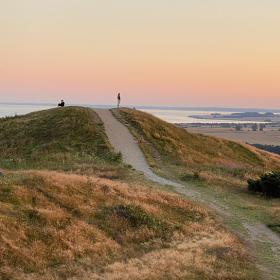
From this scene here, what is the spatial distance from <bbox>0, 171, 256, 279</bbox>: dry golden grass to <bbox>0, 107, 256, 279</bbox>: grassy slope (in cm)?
3

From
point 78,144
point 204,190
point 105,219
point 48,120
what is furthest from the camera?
point 48,120

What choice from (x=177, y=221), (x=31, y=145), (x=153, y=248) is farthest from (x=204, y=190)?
(x=31, y=145)

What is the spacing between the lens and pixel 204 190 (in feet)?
97.9

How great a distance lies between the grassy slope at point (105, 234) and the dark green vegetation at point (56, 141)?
8.79 m

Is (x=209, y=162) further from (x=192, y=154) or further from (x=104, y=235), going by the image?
(x=104, y=235)

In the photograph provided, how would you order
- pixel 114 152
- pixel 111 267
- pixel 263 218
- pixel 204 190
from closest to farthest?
pixel 111 267
pixel 263 218
pixel 204 190
pixel 114 152

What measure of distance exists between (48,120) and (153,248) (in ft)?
119

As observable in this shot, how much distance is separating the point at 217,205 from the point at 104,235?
31.2 ft

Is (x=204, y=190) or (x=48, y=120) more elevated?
(x=48, y=120)

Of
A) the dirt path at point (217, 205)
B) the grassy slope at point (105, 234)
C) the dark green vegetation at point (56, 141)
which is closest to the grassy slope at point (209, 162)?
the dirt path at point (217, 205)

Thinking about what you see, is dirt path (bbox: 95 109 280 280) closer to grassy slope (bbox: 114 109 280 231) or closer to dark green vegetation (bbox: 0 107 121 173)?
grassy slope (bbox: 114 109 280 231)

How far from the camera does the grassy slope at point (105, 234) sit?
14719mm

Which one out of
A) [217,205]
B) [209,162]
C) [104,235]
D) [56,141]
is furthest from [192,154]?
[104,235]

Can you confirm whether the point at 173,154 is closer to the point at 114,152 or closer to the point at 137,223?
the point at 114,152
